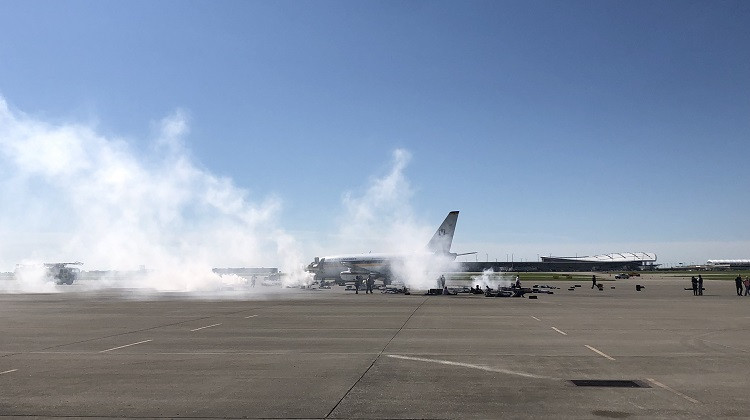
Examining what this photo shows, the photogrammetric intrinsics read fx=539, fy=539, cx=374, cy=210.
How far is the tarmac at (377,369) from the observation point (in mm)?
10086

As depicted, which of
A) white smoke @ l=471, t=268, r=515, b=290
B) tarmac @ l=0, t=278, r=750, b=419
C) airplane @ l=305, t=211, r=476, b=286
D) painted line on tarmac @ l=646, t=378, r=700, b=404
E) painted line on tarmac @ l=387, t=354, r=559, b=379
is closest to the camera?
tarmac @ l=0, t=278, r=750, b=419

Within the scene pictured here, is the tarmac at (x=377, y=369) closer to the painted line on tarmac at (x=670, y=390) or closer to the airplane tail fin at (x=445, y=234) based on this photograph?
the painted line on tarmac at (x=670, y=390)

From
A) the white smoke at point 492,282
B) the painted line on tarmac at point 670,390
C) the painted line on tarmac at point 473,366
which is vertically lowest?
the white smoke at point 492,282

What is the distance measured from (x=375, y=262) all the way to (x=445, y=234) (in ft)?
39.5

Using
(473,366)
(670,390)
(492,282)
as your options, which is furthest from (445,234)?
(670,390)

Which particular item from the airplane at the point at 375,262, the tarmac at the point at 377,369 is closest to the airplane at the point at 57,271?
the airplane at the point at 375,262

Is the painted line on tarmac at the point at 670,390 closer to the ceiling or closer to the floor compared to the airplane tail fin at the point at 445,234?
closer to the floor

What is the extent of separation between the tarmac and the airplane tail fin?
52500mm

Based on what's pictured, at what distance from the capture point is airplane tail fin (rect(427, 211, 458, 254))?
79375 millimetres

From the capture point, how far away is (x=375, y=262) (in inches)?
3300

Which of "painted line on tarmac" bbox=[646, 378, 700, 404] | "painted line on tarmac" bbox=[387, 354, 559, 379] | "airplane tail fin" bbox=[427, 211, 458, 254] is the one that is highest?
"airplane tail fin" bbox=[427, 211, 458, 254]

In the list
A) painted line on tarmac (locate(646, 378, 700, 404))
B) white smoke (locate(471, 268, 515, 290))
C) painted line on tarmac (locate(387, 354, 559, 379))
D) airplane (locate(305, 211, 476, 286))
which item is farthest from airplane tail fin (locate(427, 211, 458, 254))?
painted line on tarmac (locate(646, 378, 700, 404))

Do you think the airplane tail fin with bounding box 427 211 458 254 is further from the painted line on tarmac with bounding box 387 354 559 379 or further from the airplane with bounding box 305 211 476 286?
the painted line on tarmac with bounding box 387 354 559 379

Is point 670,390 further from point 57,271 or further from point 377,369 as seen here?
point 57,271
